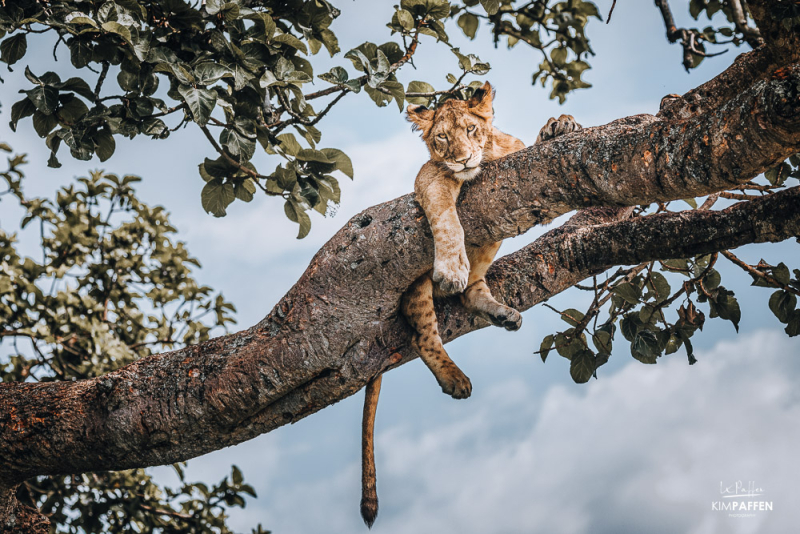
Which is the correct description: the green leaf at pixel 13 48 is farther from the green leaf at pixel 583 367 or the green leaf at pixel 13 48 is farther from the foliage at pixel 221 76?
the green leaf at pixel 583 367

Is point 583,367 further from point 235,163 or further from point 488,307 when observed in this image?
point 235,163

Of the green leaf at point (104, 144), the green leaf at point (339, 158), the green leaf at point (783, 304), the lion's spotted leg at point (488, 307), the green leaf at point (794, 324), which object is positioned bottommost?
the green leaf at point (794, 324)

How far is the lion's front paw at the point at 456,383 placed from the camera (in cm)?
340

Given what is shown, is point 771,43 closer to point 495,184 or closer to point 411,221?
point 495,184

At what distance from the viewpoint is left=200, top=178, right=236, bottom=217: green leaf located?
3.53 meters

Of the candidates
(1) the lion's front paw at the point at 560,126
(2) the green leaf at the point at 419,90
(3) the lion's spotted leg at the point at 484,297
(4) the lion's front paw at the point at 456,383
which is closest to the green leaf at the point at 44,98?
(2) the green leaf at the point at 419,90

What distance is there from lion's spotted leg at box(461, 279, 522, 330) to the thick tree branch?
0.13 m

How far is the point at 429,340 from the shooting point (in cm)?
338

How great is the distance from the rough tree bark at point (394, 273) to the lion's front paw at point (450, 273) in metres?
0.12

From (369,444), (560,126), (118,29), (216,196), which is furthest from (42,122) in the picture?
(560,126)

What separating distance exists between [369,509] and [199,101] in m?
2.32

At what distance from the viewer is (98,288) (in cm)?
546

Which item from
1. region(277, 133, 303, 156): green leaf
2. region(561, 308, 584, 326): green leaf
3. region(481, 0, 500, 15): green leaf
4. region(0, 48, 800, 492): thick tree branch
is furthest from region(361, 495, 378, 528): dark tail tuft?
region(481, 0, 500, 15): green leaf

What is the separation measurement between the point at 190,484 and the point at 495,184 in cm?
354
